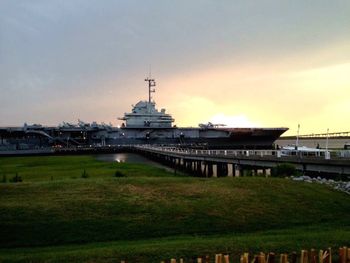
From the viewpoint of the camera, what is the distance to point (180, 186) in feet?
68.8

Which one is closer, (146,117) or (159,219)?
(159,219)

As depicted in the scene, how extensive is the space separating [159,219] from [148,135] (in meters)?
107

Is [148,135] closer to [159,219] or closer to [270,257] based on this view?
[159,219]

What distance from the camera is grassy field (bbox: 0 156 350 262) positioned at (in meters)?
12.9

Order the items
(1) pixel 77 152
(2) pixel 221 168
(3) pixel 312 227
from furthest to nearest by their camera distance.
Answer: (1) pixel 77 152 → (2) pixel 221 168 → (3) pixel 312 227

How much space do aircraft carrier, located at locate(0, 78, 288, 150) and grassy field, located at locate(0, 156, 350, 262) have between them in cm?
9303

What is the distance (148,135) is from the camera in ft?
402

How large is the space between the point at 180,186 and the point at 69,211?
6106 millimetres

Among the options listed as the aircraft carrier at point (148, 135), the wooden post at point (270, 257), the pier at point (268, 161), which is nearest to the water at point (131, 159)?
the pier at point (268, 161)

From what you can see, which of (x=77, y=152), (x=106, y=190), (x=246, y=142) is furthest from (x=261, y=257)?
(x=246, y=142)

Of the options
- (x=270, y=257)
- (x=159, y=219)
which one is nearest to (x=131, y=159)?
(x=159, y=219)

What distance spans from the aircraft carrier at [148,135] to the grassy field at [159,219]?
9303 centimetres

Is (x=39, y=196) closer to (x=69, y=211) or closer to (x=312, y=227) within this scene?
(x=69, y=211)

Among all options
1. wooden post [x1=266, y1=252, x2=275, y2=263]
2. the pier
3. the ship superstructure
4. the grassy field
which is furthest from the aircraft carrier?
wooden post [x1=266, y1=252, x2=275, y2=263]
